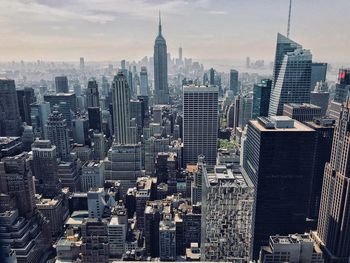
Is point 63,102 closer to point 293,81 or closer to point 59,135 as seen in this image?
point 59,135

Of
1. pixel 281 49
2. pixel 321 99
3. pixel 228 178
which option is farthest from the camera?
pixel 321 99

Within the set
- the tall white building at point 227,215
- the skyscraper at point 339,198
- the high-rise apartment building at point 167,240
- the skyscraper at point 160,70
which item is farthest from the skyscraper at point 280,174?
the skyscraper at point 160,70

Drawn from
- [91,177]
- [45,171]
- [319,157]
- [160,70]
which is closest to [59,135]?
[91,177]

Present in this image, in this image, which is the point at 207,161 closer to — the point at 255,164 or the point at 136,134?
the point at 136,134

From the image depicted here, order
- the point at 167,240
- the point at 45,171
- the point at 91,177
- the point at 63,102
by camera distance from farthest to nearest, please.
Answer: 1. the point at 63,102
2. the point at 91,177
3. the point at 45,171
4. the point at 167,240

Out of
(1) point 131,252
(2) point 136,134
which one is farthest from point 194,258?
(2) point 136,134

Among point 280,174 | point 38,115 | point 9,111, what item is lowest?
point 280,174

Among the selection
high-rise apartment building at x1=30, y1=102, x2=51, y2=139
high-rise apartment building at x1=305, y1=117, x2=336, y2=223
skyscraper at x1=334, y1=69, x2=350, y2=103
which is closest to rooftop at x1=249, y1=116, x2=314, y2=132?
high-rise apartment building at x1=305, y1=117, x2=336, y2=223
